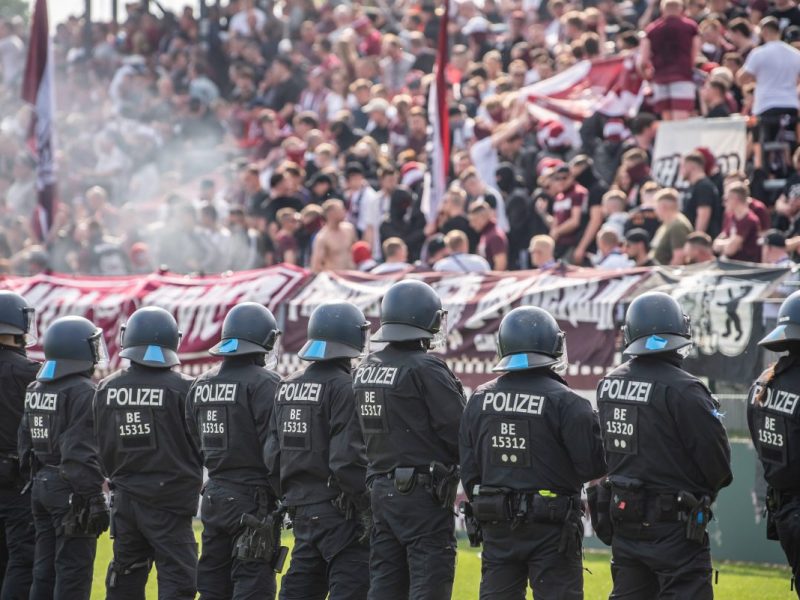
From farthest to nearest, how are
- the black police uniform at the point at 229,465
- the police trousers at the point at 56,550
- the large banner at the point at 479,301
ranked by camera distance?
the large banner at the point at 479,301, the police trousers at the point at 56,550, the black police uniform at the point at 229,465

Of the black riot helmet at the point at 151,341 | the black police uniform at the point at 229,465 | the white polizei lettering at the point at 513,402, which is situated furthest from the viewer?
the black riot helmet at the point at 151,341

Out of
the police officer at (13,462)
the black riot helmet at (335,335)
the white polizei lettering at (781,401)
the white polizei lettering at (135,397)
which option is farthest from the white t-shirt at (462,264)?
the white polizei lettering at (781,401)

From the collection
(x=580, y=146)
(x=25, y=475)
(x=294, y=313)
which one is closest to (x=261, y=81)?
(x=580, y=146)

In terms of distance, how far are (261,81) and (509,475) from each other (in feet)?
60.9

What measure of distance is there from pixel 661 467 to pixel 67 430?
416 cm

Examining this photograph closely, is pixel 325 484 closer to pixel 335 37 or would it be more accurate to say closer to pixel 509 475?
pixel 509 475

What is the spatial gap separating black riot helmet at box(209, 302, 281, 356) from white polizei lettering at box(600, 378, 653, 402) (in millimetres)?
2442

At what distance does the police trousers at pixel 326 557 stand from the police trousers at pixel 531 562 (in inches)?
40.3

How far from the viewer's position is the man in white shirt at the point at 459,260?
15.0 m

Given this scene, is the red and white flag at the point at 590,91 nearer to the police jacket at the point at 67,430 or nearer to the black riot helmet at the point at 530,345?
the police jacket at the point at 67,430

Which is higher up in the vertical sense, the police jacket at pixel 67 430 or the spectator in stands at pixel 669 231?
the spectator in stands at pixel 669 231

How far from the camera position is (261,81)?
25656mm

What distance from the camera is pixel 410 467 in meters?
8.55

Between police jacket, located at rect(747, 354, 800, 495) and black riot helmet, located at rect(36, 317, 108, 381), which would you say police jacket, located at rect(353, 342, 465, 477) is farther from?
black riot helmet, located at rect(36, 317, 108, 381)
